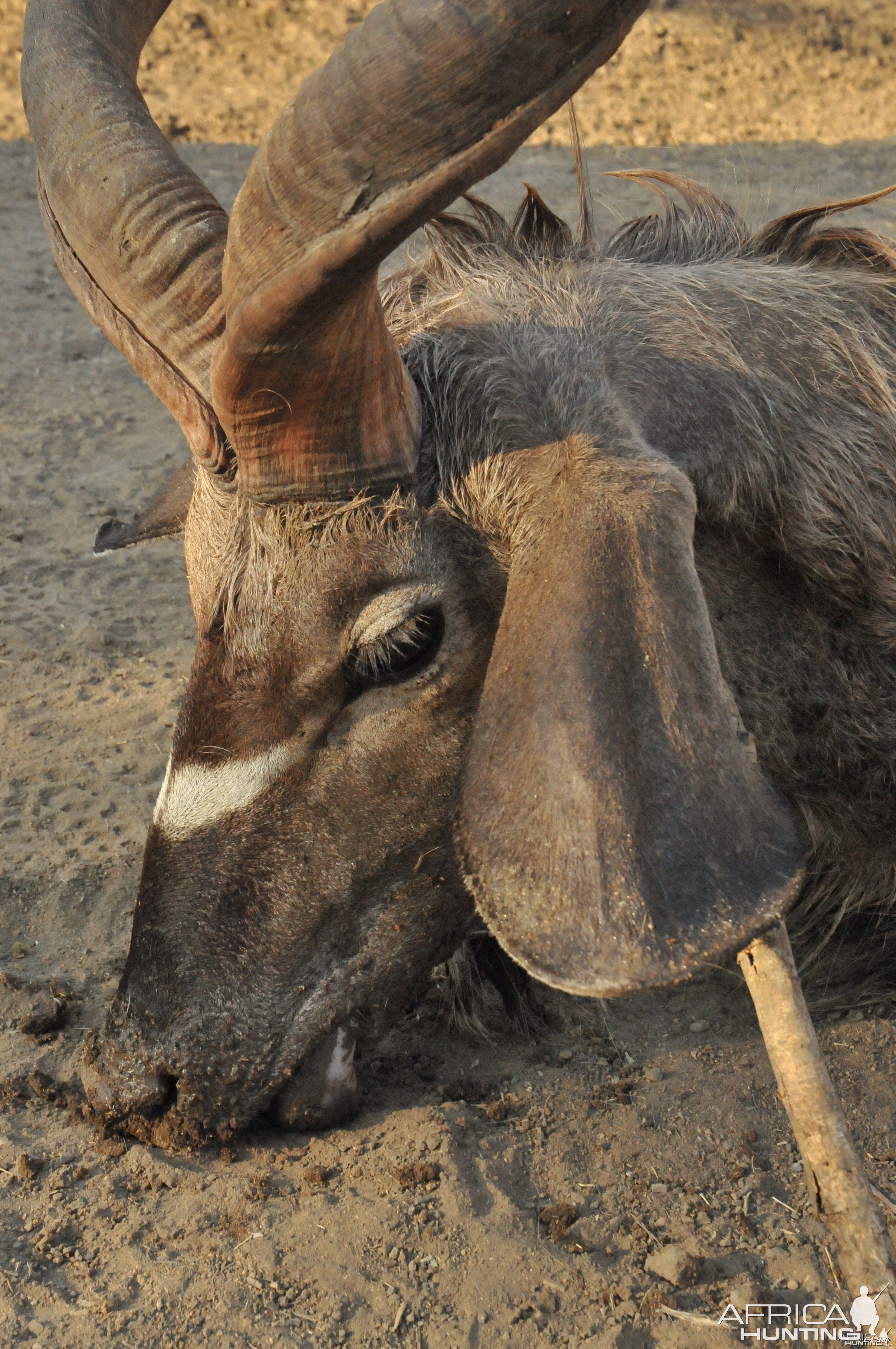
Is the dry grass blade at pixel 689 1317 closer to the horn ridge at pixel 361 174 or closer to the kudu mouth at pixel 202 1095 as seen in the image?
the kudu mouth at pixel 202 1095

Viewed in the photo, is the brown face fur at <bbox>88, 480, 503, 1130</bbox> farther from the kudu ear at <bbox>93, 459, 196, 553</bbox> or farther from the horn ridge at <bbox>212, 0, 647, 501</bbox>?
the kudu ear at <bbox>93, 459, 196, 553</bbox>

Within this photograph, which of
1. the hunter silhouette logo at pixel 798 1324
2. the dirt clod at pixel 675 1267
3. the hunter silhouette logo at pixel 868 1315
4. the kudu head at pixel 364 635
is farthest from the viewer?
the dirt clod at pixel 675 1267

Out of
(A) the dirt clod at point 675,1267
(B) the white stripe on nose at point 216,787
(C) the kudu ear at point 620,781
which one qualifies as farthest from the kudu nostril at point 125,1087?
(A) the dirt clod at point 675,1267

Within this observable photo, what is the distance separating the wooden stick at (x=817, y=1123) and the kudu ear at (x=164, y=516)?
232cm

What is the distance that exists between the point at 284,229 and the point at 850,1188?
83.2 inches

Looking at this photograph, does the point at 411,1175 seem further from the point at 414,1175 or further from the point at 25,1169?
the point at 25,1169

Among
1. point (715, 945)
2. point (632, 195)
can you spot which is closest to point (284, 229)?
point (715, 945)

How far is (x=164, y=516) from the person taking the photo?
4141 mm

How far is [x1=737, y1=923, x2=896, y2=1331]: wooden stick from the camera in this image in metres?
2.44

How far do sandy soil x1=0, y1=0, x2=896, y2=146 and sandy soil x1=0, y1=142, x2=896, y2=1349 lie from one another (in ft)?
27.8

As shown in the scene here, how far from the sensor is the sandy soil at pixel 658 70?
11.8 m

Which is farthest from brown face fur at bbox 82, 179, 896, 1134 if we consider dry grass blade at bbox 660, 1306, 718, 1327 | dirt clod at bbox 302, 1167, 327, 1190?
dry grass blade at bbox 660, 1306, 718, 1327

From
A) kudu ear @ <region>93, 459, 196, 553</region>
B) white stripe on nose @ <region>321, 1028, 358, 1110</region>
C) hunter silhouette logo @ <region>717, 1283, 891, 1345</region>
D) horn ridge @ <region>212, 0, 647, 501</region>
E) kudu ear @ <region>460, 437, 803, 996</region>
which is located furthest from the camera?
kudu ear @ <region>93, 459, 196, 553</region>

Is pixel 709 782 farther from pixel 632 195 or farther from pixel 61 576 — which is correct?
pixel 632 195
